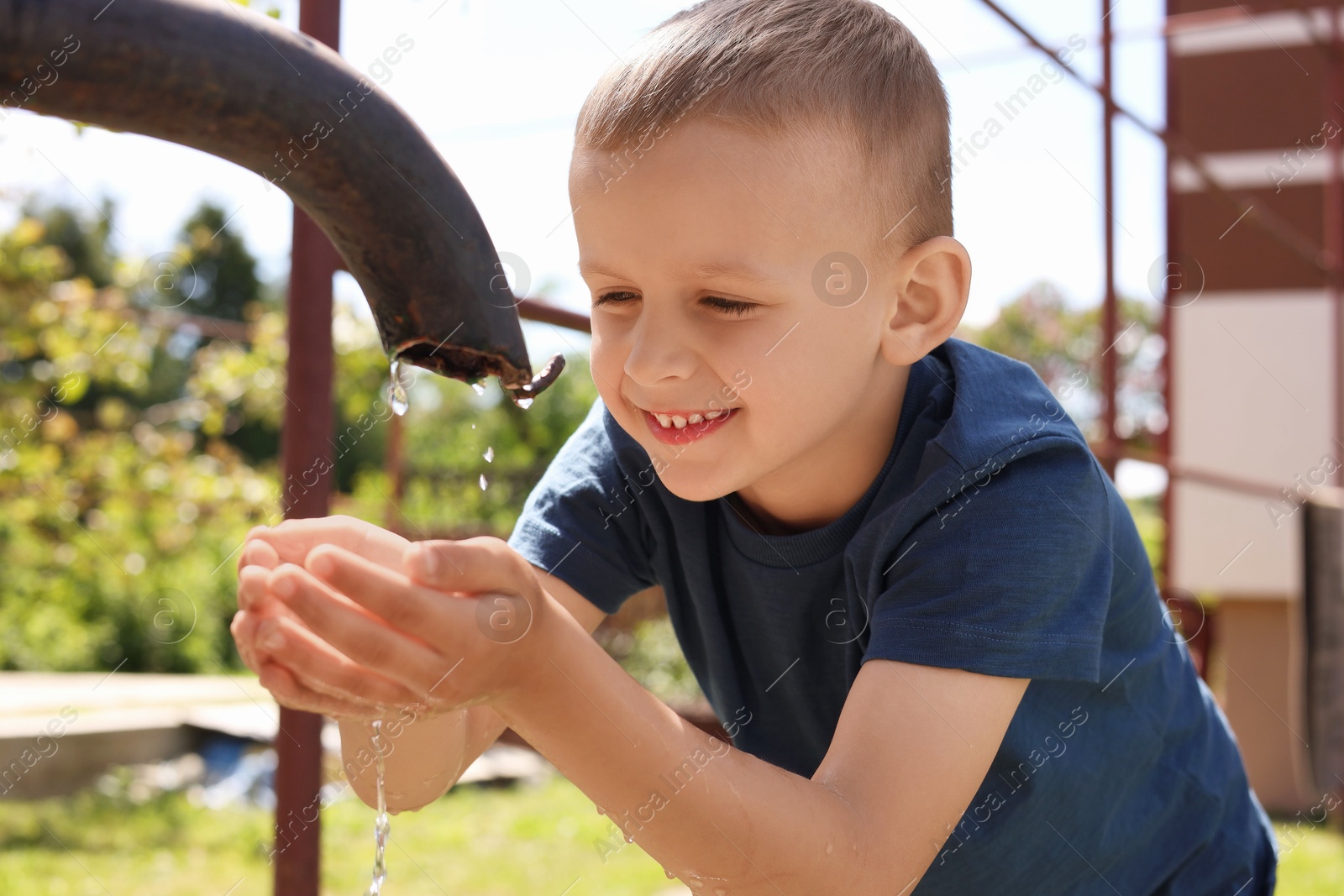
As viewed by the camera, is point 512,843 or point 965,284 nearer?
point 965,284

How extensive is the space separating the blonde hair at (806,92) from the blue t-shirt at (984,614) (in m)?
A: 0.22

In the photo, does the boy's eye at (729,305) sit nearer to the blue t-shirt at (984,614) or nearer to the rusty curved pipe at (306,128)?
the blue t-shirt at (984,614)

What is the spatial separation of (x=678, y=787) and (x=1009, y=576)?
0.41 meters

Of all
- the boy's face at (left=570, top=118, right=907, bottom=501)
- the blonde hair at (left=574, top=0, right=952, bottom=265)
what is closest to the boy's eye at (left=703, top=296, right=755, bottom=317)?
the boy's face at (left=570, top=118, right=907, bottom=501)

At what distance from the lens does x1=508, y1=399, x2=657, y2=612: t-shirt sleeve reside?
1.37 metres

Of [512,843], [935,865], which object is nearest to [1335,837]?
[512,843]

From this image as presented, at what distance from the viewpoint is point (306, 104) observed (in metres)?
0.56

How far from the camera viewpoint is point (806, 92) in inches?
44.1

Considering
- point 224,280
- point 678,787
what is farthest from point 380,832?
point 224,280

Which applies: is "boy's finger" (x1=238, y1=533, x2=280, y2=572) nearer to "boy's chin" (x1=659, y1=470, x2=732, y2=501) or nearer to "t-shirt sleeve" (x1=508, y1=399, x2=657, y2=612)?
"boy's chin" (x1=659, y1=470, x2=732, y2=501)

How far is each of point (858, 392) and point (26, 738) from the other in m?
4.02

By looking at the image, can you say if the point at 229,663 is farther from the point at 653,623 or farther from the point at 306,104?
the point at 306,104

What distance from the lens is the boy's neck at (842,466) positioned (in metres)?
1.26

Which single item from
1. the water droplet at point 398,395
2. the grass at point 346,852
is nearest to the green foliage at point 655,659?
the grass at point 346,852
